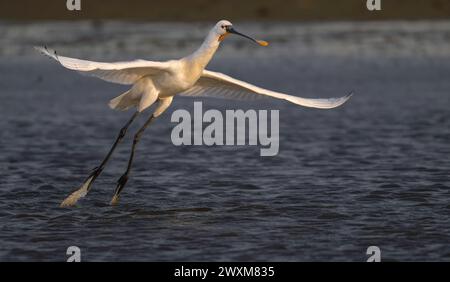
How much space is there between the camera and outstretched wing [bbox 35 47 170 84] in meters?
12.0

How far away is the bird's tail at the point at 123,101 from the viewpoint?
13.9 metres

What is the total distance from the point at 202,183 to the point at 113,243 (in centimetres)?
381

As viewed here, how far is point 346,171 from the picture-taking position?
52.1 ft

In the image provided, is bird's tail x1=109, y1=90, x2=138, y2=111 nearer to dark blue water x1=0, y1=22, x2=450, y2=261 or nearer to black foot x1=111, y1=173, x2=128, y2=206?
black foot x1=111, y1=173, x2=128, y2=206

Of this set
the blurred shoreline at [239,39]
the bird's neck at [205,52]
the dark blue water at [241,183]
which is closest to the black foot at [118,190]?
the dark blue water at [241,183]

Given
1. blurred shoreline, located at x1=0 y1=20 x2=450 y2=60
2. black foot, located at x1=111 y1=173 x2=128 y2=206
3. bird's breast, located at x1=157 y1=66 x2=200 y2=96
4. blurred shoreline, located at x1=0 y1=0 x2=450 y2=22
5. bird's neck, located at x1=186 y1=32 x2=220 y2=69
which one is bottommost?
black foot, located at x1=111 y1=173 x2=128 y2=206

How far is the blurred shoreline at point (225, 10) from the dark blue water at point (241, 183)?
1604 centimetres

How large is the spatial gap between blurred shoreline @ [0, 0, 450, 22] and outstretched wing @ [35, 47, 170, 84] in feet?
92.3

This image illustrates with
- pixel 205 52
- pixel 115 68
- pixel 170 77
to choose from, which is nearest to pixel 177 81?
pixel 170 77

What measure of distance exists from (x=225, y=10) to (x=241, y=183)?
2743 cm

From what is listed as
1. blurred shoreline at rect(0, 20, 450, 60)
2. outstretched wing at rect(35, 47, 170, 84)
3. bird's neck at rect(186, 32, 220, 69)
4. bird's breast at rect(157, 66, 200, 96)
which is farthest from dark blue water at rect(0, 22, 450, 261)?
blurred shoreline at rect(0, 20, 450, 60)

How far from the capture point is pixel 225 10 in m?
42.0
